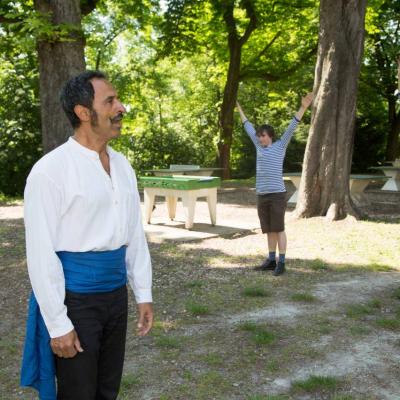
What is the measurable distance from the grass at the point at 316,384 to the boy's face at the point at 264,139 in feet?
11.3

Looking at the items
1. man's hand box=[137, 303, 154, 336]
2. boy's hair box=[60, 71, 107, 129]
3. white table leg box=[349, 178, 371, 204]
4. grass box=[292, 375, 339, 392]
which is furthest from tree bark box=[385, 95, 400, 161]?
boy's hair box=[60, 71, 107, 129]

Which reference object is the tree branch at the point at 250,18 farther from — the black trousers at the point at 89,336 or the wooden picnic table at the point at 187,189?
the black trousers at the point at 89,336

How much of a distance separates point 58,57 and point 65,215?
22.4 ft

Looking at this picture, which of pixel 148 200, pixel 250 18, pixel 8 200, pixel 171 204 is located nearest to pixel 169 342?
pixel 148 200

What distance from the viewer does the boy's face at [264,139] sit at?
646cm

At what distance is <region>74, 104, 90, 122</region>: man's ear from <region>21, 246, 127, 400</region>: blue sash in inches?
23.5

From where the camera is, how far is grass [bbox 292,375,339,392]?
11.8 feet

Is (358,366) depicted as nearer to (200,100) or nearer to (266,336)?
(266,336)

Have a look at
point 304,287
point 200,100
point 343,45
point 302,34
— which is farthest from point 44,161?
point 200,100

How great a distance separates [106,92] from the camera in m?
2.30

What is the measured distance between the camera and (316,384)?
11.9 feet

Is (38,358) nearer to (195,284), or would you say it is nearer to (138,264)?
(138,264)

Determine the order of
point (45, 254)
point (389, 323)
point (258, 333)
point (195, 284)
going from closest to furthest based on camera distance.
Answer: point (45, 254)
point (258, 333)
point (389, 323)
point (195, 284)

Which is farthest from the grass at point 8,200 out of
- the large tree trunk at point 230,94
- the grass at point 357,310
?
the grass at point 357,310
